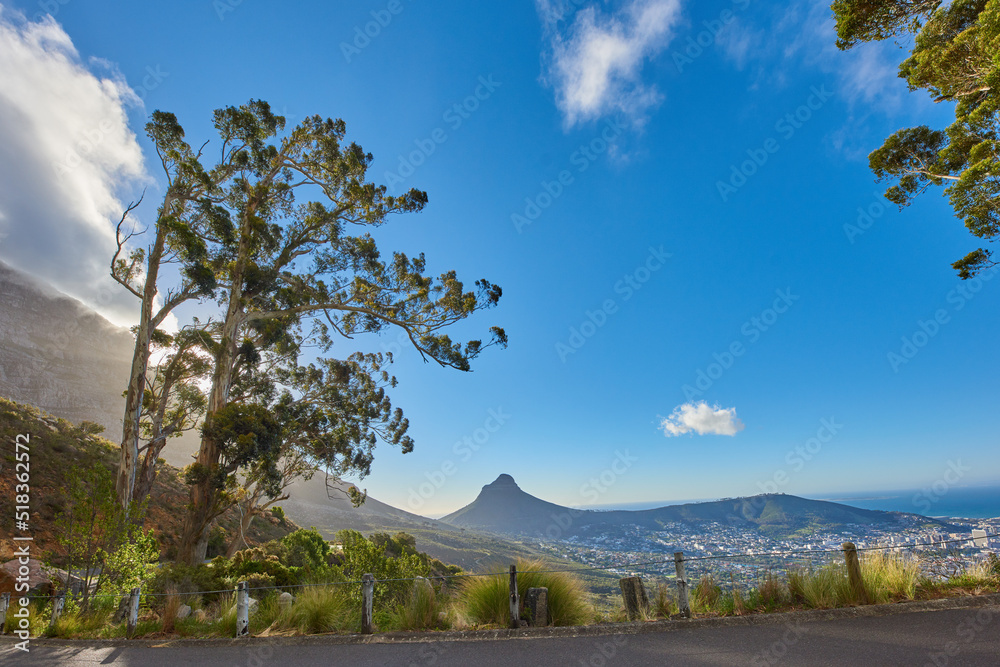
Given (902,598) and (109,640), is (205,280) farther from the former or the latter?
(902,598)

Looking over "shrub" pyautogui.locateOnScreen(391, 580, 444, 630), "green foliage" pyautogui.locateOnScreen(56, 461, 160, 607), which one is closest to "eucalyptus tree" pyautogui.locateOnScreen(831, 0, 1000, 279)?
"shrub" pyautogui.locateOnScreen(391, 580, 444, 630)

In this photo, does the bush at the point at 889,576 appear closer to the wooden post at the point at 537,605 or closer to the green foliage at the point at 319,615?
the wooden post at the point at 537,605

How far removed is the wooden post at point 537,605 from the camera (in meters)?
6.15

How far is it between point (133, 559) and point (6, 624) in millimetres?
2581

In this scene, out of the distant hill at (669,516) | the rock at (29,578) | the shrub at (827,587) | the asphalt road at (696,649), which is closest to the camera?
→ the asphalt road at (696,649)

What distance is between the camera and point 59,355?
328 feet

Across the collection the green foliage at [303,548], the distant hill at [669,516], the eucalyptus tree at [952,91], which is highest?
the eucalyptus tree at [952,91]

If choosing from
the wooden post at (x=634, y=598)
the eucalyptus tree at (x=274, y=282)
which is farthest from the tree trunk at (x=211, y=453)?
the wooden post at (x=634, y=598)

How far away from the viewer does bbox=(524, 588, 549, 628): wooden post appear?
6.15m

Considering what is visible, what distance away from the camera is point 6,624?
837 centimetres

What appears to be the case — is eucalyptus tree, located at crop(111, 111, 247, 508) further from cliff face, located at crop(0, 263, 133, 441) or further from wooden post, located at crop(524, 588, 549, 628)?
cliff face, located at crop(0, 263, 133, 441)

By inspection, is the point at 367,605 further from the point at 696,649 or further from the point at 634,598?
the point at 696,649

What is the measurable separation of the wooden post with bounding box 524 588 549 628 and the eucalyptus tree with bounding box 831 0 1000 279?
12.4m

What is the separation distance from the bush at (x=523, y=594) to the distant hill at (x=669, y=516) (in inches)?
2412
